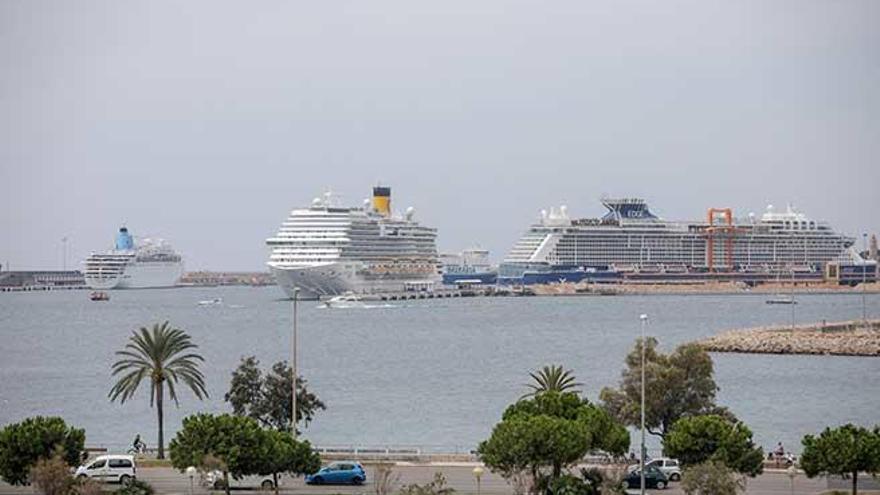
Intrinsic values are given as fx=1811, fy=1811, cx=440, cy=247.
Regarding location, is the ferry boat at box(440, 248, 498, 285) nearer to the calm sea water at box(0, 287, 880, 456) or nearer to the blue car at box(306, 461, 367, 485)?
the calm sea water at box(0, 287, 880, 456)

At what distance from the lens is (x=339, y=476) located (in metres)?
31.0

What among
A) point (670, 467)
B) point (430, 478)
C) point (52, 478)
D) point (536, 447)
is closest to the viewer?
point (52, 478)

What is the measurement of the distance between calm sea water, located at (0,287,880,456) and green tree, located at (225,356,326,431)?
6.08 metres

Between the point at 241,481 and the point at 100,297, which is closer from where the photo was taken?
the point at 241,481

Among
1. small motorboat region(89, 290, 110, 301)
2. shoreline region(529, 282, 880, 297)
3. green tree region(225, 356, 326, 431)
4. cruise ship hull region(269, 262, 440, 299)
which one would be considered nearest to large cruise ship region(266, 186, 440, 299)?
cruise ship hull region(269, 262, 440, 299)

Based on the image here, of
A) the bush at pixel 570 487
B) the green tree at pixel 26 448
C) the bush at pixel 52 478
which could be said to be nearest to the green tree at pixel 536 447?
the bush at pixel 570 487

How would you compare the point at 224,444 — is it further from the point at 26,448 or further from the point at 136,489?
the point at 26,448

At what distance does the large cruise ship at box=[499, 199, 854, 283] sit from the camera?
17200 centimetres

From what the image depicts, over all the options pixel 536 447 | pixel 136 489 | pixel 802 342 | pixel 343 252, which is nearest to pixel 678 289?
pixel 343 252

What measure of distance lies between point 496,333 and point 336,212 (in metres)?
42.3

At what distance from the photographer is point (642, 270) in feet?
565

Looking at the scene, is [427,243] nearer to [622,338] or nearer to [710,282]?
[710,282]

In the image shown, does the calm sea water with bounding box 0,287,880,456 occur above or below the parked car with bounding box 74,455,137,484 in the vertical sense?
above

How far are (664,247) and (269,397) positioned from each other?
453 feet
